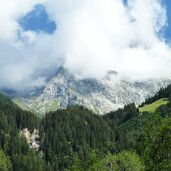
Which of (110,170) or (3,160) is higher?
(3,160)

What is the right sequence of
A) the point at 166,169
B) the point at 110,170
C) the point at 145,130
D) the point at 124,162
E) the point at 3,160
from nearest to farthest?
1. the point at 166,169
2. the point at 145,130
3. the point at 110,170
4. the point at 124,162
5. the point at 3,160

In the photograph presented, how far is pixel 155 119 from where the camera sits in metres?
60.9

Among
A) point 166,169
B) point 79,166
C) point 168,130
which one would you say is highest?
point 79,166

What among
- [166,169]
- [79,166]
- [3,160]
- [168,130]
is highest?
[3,160]

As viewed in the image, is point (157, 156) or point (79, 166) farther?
point (79, 166)

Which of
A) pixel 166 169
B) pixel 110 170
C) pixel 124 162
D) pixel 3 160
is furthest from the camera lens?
pixel 3 160

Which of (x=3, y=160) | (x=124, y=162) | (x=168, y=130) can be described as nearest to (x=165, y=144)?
(x=168, y=130)

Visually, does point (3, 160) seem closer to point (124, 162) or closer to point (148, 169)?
point (124, 162)

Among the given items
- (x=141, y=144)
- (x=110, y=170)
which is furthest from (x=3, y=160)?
(x=141, y=144)

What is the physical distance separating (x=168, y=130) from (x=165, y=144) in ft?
5.66

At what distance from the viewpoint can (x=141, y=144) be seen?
197ft

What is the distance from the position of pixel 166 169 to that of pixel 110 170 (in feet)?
193

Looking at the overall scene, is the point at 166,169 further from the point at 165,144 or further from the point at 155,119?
the point at 155,119

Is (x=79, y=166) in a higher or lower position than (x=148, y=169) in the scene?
higher
